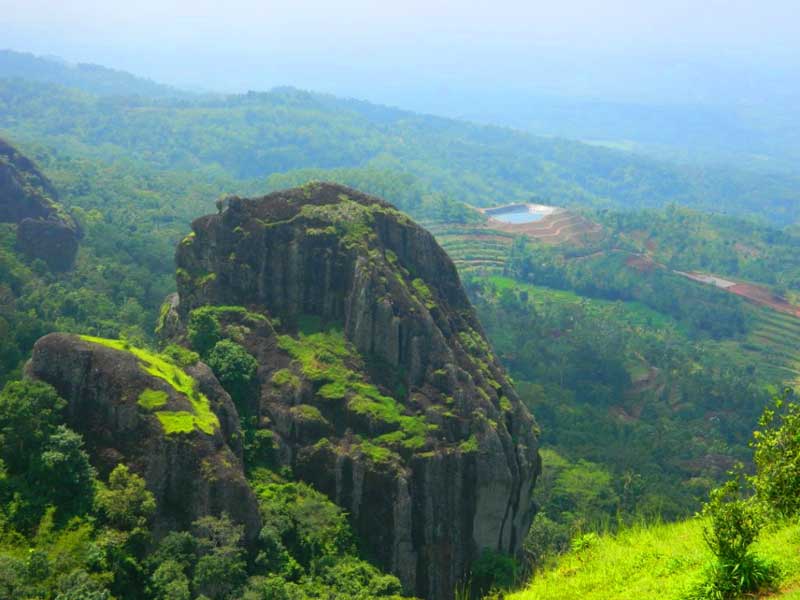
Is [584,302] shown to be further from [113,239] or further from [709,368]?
[113,239]

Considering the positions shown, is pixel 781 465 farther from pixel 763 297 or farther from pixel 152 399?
pixel 763 297

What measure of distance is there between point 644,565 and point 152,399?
75.6ft

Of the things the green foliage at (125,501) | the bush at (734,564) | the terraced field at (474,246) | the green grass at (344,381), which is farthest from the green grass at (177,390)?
the terraced field at (474,246)

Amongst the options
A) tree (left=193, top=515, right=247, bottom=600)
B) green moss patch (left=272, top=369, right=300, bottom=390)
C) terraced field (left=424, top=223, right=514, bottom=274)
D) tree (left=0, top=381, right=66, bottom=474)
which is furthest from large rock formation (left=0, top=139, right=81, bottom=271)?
terraced field (left=424, top=223, right=514, bottom=274)

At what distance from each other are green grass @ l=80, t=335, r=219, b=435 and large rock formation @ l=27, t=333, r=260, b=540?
0.06m

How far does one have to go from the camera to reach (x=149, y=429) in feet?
108

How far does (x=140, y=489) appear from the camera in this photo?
31.3m

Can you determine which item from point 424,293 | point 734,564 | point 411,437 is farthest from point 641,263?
point 734,564

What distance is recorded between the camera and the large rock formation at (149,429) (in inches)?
1283

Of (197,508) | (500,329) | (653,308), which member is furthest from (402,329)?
(653,308)

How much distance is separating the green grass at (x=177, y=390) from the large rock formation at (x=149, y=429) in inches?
2.5

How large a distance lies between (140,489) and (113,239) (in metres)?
83.4

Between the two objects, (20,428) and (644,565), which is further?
(20,428)

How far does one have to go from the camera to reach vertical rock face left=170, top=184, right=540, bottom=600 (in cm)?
4034
